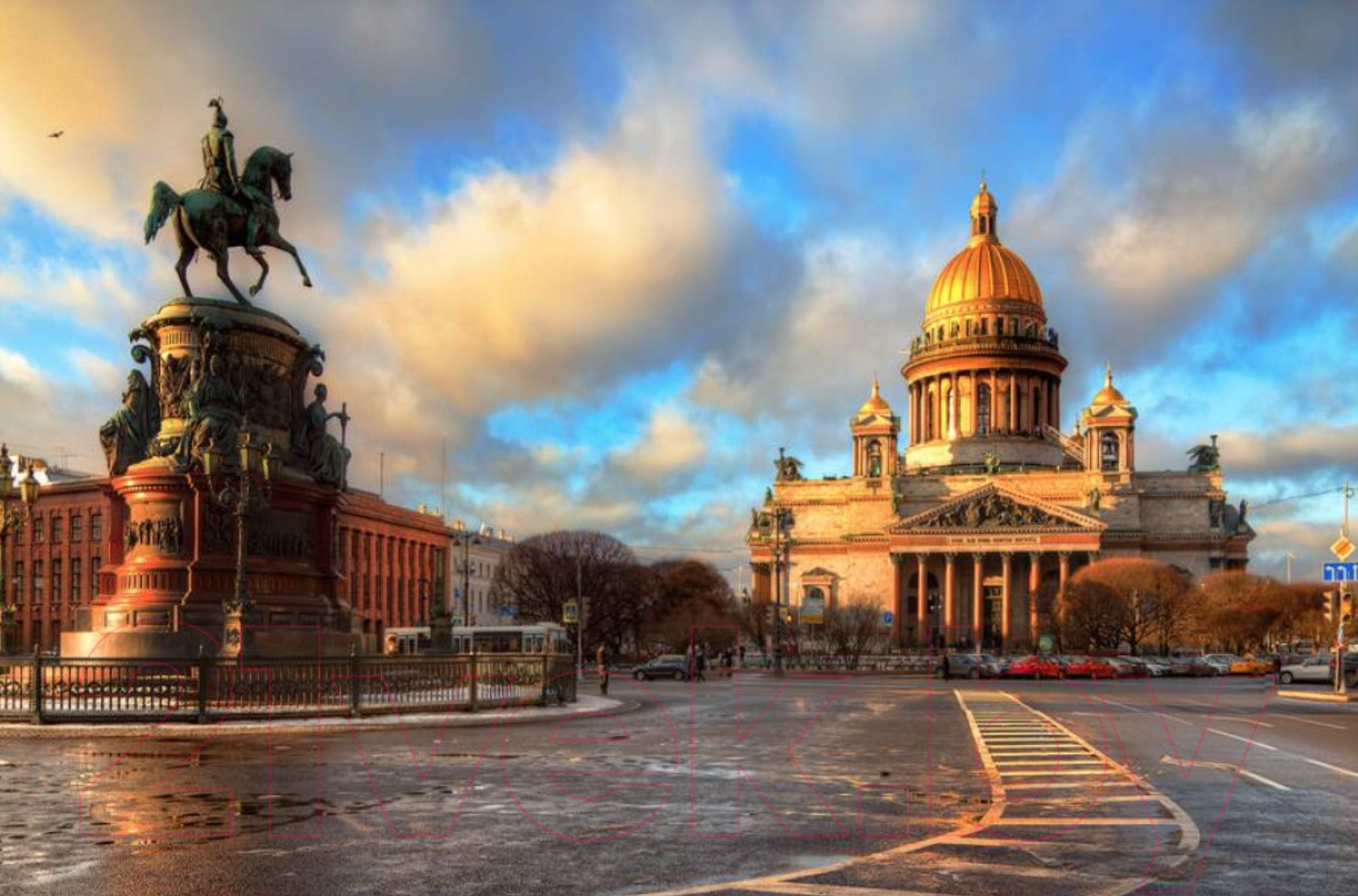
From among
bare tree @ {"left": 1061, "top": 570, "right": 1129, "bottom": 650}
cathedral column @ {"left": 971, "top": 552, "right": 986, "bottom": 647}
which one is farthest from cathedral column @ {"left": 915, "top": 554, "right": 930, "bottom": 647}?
bare tree @ {"left": 1061, "top": 570, "right": 1129, "bottom": 650}

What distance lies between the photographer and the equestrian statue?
106ft

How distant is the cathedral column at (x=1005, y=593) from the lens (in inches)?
4882

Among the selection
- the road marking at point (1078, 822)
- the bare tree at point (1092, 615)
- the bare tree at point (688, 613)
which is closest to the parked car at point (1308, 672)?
the bare tree at point (1092, 615)

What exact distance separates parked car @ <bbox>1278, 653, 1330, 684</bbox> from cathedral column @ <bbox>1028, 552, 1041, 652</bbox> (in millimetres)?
46152

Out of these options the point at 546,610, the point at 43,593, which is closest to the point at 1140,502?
the point at 546,610

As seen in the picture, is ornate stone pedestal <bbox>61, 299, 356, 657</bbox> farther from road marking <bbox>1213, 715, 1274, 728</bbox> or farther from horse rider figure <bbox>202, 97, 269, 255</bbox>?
road marking <bbox>1213, 715, 1274, 728</bbox>

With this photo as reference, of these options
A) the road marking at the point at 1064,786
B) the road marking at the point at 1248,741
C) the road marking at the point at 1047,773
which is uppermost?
the road marking at the point at 1064,786

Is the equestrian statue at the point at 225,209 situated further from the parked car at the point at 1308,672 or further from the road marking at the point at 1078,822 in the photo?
the parked car at the point at 1308,672

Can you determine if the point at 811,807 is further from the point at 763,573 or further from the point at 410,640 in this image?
the point at 763,573

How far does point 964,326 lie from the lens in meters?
141

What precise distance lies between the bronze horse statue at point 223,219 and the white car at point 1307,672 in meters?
52.5

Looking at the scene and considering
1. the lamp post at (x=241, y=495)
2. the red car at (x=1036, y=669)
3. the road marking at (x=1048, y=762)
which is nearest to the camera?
the road marking at (x=1048, y=762)

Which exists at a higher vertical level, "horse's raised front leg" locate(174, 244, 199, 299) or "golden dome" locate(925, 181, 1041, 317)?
"golden dome" locate(925, 181, 1041, 317)

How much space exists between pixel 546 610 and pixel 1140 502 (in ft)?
204
